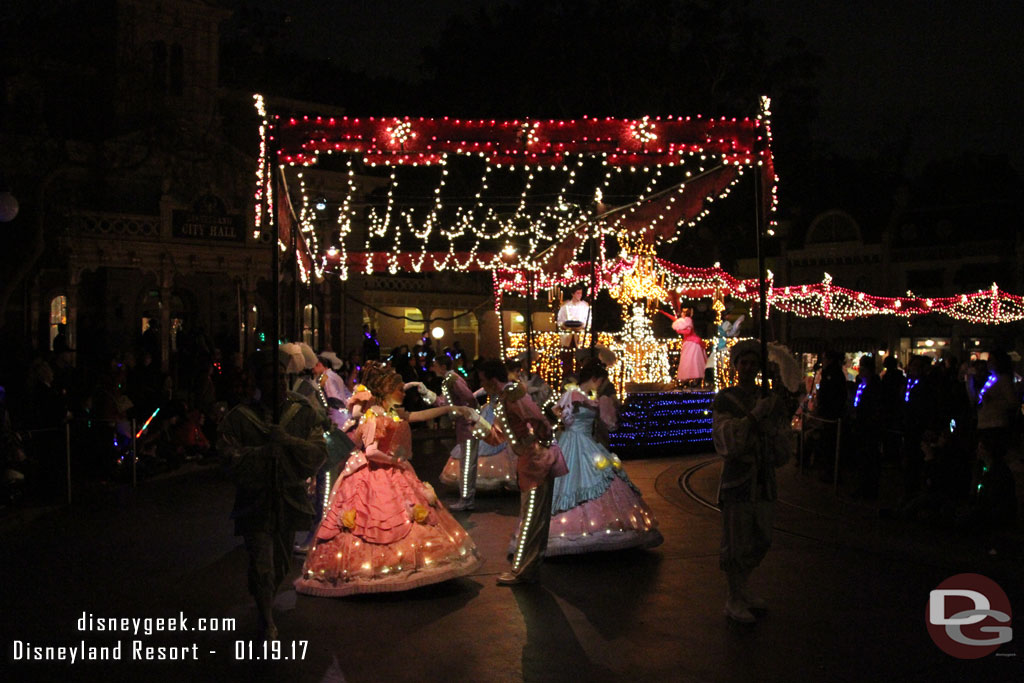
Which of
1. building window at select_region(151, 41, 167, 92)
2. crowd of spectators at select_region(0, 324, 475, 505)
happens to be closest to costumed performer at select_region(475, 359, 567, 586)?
crowd of spectators at select_region(0, 324, 475, 505)

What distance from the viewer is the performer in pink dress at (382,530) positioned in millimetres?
6719

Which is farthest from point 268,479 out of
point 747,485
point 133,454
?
point 133,454

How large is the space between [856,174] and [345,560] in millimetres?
49164

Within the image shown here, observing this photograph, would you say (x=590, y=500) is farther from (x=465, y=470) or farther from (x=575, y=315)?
(x=575, y=315)

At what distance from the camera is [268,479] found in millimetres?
5762


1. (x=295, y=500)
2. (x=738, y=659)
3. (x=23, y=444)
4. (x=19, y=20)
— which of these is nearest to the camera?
(x=738, y=659)

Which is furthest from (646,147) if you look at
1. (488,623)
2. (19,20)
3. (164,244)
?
(164,244)

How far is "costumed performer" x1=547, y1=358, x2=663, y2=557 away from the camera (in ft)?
26.7

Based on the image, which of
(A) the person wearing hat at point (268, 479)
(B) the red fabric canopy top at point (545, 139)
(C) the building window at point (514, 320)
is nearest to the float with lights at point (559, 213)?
(B) the red fabric canopy top at point (545, 139)

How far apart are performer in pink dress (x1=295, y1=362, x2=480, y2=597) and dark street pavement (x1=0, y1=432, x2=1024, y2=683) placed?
168mm

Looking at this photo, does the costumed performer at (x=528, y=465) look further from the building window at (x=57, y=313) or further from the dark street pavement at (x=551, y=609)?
the building window at (x=57, y=313)

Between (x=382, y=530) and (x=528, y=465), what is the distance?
47.4 inches

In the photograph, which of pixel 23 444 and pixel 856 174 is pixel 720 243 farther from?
pixel 23 444

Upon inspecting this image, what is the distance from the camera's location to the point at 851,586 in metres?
7.25
